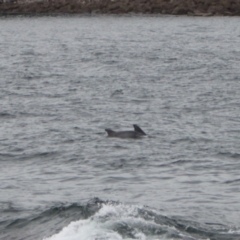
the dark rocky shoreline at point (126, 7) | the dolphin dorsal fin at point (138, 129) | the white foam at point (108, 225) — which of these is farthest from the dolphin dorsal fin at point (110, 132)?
the dark rocky shoreline at point (126, 7)

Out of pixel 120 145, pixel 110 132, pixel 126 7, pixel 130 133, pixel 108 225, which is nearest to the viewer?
pixel 108 225

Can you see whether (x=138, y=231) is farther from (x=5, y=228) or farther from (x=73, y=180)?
(x=73, y=180)

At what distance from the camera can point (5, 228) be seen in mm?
14586

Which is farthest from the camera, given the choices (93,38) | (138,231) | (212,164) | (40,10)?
(40,10)

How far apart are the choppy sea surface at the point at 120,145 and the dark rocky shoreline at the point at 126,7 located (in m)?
31.5

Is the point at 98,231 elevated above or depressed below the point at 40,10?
above

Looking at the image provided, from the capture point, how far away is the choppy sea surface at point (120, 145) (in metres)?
14.4

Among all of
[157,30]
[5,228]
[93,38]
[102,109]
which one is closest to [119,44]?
[93,38]

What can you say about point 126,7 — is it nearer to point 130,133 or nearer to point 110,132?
point 110,132

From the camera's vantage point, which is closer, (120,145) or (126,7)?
(120,145)

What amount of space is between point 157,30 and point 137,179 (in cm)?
4289

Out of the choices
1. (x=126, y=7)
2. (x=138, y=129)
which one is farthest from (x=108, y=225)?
(x=126, y=7)

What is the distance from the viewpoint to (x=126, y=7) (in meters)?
81.3

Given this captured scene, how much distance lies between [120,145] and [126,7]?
6108cm
